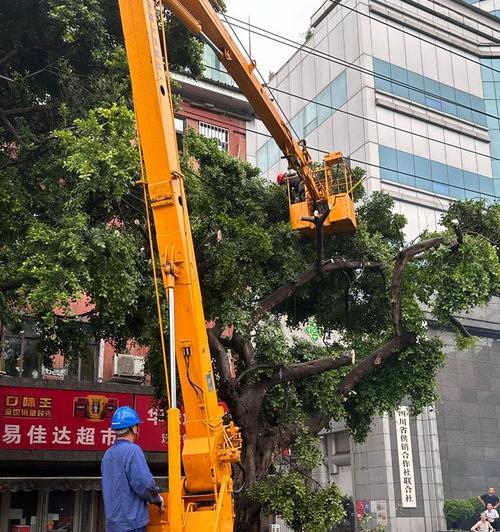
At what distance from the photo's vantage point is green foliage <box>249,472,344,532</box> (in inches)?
420

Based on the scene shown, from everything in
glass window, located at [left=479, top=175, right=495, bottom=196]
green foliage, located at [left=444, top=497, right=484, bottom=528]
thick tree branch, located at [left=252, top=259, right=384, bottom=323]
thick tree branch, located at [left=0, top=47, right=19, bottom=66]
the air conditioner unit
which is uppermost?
glass window, located at [left=479, top=175, right=495, bottom=196]

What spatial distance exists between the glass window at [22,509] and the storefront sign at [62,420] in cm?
127

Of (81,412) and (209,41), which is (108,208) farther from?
(81,412)

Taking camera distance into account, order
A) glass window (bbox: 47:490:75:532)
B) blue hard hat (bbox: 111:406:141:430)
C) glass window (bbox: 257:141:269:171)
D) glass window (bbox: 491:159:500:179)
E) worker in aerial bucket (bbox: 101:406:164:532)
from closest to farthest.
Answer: worker in aerial bucket (bbox: 101:406:164:532)
blue hard hat (bbox: 111:406:141:430)
glass window (bbox: 47:490:75:532)
glass window (bbox: 491:159:500:179)
glass window (bbox: 257:141:269:171)

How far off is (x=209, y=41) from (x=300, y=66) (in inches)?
904

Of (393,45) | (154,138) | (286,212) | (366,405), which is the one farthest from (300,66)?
(154,138)

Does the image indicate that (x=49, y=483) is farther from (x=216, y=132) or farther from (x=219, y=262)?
(x=216, y=132)

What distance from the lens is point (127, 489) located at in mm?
5535

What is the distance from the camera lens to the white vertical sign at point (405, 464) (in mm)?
22906

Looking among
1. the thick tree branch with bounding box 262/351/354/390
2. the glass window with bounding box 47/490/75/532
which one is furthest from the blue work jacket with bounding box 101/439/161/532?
the glass window with bounding box 47/490/75/532

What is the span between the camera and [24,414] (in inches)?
606

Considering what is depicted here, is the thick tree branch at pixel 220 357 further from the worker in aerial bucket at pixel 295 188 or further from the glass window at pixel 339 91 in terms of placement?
the glass window at pixel 339 91

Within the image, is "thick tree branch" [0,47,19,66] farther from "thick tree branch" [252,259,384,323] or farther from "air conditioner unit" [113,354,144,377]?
"air conditioner unit" [113,354,144,377]

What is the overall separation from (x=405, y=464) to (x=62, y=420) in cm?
1296
